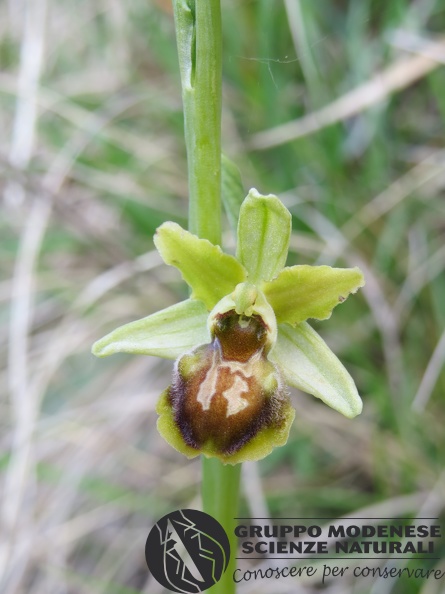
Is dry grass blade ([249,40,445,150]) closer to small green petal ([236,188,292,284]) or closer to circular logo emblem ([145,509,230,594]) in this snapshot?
small green petal ([236,188,292,284])

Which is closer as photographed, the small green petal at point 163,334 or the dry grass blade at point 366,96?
the small green petal at point 163,334

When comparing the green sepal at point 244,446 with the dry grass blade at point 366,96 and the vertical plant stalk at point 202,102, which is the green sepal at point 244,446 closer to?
the vertical plant stalk at point 202,102

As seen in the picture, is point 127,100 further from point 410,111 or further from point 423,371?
point 423,371

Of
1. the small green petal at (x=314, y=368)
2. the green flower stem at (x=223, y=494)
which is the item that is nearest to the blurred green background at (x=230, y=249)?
the green flower stem at (x=223, y=494)

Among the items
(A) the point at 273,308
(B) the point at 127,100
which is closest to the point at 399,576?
(A) the point at 273,308

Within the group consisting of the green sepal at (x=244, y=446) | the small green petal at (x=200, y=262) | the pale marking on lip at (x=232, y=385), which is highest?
the small green petal at (x=200, y=262)

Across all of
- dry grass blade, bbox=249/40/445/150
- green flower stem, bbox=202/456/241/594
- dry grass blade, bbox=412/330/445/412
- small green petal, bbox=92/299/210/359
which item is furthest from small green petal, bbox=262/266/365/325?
dry grass blade, bbox=249/40/445/150

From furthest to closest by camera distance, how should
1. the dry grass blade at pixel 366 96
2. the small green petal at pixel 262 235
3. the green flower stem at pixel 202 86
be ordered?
the dry grass blade at pixel 366 96
the small green petal at pixel 262 235
the green flower stem at pixel 202 86

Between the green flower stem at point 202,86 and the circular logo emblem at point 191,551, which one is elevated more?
the green flower stem at point 202,86

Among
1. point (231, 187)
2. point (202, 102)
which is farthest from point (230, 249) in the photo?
point (202, 102)
